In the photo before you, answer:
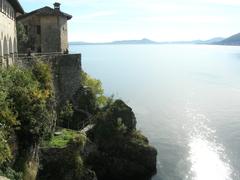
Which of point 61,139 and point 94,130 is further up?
point 61,139

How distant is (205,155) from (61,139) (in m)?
33.4

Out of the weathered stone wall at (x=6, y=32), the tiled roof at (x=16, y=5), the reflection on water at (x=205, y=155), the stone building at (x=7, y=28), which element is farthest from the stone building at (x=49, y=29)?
the reflection on water at (x=205, y=155)

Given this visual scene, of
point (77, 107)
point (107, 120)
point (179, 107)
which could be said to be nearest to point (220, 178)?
point (107, 120)

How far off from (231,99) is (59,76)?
7696 cm

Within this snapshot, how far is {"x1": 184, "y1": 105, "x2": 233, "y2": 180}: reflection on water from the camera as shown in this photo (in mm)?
58909

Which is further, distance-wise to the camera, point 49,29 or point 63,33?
point 63,33

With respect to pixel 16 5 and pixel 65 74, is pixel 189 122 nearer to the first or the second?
pixel 65 74

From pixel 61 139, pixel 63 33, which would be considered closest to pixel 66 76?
pixel 63 33

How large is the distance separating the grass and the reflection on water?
20.7m

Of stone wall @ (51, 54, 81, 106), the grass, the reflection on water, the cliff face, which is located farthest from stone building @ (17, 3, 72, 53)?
the reflection on water

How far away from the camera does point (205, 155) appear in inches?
2699

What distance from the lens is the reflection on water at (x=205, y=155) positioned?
193 ft

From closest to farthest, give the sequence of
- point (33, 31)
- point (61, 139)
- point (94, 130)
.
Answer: point (61, 139) → point (94, 130) → point (33, 31)

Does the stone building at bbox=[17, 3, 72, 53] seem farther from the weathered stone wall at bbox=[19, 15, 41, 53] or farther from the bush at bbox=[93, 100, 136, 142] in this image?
the bush at bbox=[93, 100, 136, 142]
